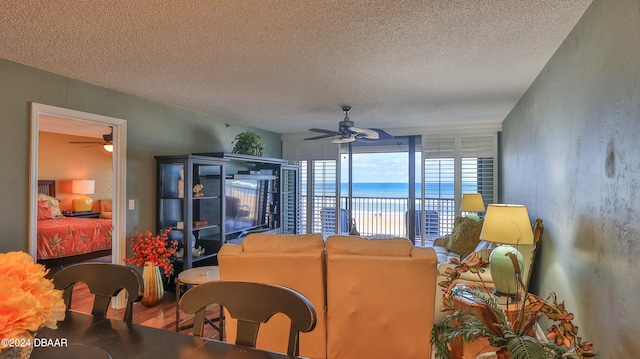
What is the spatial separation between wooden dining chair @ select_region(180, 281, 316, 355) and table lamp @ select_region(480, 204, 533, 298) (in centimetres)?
187

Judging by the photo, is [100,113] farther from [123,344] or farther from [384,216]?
[384,216]

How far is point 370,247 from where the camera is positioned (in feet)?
7.81

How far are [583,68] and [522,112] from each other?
1.94m

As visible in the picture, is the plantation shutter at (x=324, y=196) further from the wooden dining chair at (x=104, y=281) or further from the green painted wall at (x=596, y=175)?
the wooden dining chair at (x=104, y=281)

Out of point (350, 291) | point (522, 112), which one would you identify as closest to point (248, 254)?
point (350, 291)

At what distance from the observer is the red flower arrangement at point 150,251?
3.62 metres

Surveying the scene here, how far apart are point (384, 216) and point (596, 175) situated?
609 cm

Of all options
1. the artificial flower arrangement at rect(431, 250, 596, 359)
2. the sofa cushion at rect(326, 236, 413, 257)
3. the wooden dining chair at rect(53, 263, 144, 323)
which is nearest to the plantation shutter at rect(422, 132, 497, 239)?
the sofa cushion at rect(326, 236, 413, 257)

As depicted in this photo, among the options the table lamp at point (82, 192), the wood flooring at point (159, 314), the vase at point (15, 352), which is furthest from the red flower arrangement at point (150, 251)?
the table lamp at point (82, 192)

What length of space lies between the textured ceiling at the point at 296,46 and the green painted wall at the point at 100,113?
0.53ft

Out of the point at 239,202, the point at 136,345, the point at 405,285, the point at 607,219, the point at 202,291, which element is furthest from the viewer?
the point at 239,202

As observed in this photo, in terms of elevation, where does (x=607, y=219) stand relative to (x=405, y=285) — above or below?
above

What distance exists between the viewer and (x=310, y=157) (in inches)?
265

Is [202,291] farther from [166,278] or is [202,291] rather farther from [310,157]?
[310,157]
